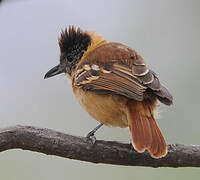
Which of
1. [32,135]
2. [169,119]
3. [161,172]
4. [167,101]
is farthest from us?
[169,119]

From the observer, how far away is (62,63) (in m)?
4.51

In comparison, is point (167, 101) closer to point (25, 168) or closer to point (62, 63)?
point (62, 63)

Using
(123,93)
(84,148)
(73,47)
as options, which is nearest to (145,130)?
(123,93)

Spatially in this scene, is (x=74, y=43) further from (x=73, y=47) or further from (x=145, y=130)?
(x=145, y=130)

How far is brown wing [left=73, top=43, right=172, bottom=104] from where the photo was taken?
3568 millimetres

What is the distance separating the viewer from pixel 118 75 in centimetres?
375

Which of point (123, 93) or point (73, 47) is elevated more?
point (73, 47)

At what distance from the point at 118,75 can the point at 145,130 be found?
471mm

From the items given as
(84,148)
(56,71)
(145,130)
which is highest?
(56,71)

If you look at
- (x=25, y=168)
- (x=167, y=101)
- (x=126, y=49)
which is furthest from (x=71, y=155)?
(x=25, y=168)

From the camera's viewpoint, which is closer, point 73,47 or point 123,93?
point 123,93

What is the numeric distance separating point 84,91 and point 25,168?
116cm

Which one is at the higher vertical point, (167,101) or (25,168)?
(167,101)

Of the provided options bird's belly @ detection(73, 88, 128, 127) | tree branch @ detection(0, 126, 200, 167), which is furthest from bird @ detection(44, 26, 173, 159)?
tree branch @ detection(0, 126, 200, 167)
